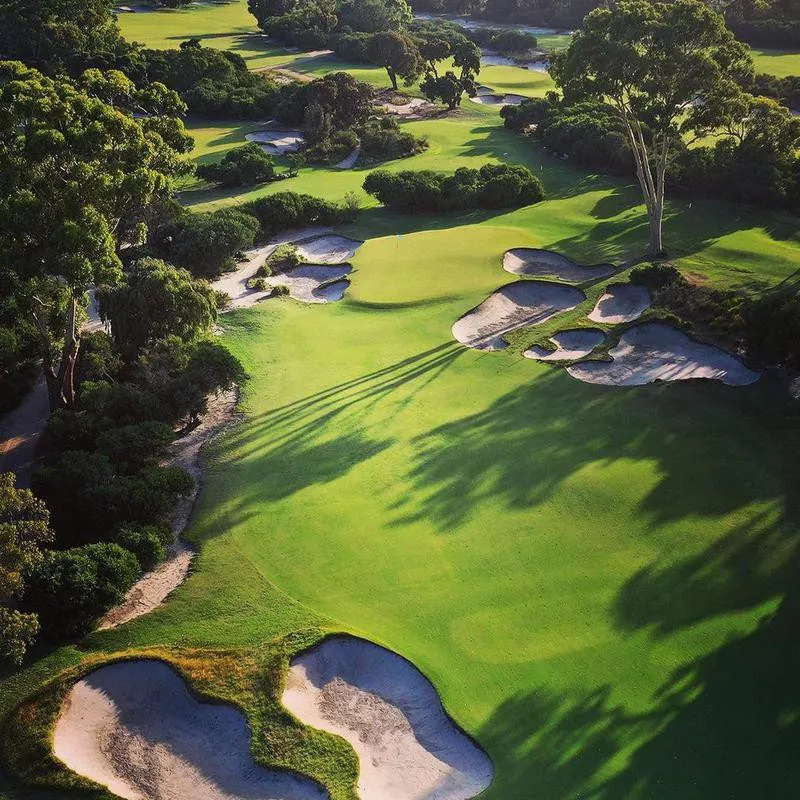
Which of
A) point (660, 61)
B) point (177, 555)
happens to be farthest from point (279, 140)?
point (177, 555)

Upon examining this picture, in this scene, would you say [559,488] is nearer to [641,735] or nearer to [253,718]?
[641,735]

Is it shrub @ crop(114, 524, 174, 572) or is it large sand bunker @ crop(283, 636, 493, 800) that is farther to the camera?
shrub @ crop(114, 524, 174, 572)

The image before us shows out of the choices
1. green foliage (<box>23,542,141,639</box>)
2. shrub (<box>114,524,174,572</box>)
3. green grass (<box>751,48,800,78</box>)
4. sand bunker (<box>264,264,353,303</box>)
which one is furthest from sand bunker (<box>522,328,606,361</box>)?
green grass (<box>751,48,800,78</box>)

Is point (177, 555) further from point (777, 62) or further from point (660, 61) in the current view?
point (777, 62)

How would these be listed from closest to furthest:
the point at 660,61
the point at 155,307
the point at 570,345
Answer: the point at 155,307 < the point at 570,345 < the point at 660,61

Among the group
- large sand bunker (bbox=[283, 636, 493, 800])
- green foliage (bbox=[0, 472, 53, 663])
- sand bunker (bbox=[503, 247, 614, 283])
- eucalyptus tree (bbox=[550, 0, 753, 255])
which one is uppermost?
eucalyptus tree (bbox=[550, 0, 753, 255])

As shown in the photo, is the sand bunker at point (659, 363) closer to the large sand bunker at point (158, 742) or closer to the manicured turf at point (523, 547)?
the manicured turf at point (523, 547)

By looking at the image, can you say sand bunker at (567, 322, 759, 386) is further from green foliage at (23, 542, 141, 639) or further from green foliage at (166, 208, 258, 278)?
green foliage at (166, 208, 258, 278)
